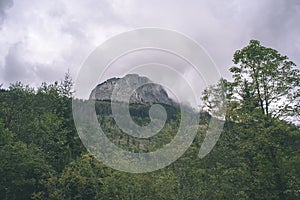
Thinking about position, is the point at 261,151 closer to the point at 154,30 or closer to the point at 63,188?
the point at 154,30

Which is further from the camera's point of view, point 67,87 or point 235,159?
point 67,87

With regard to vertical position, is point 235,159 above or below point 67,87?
below

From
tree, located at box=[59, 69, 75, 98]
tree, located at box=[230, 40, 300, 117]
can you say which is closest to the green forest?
tree, located at box=[230, 40, 300, 117]

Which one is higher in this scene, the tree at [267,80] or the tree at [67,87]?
the tree at [67,87]

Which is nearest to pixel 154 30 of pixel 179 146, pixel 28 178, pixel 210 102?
pixel 210 102

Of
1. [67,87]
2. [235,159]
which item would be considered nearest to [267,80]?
[235,159]

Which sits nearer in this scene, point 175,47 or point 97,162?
point 175,47

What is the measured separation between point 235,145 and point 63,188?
453 inches

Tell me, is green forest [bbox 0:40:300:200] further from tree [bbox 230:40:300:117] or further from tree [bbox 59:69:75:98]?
tree [bbox 59:69:75:98]

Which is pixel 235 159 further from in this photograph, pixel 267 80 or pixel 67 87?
pixel 67 87

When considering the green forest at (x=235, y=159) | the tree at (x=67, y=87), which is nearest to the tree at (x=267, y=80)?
the green forest at (x=235, y=159)

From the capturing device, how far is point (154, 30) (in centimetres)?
1919

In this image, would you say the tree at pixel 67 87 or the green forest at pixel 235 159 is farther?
the tree at pixel 67 87

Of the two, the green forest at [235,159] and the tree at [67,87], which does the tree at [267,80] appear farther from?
the tree at [67,87]
